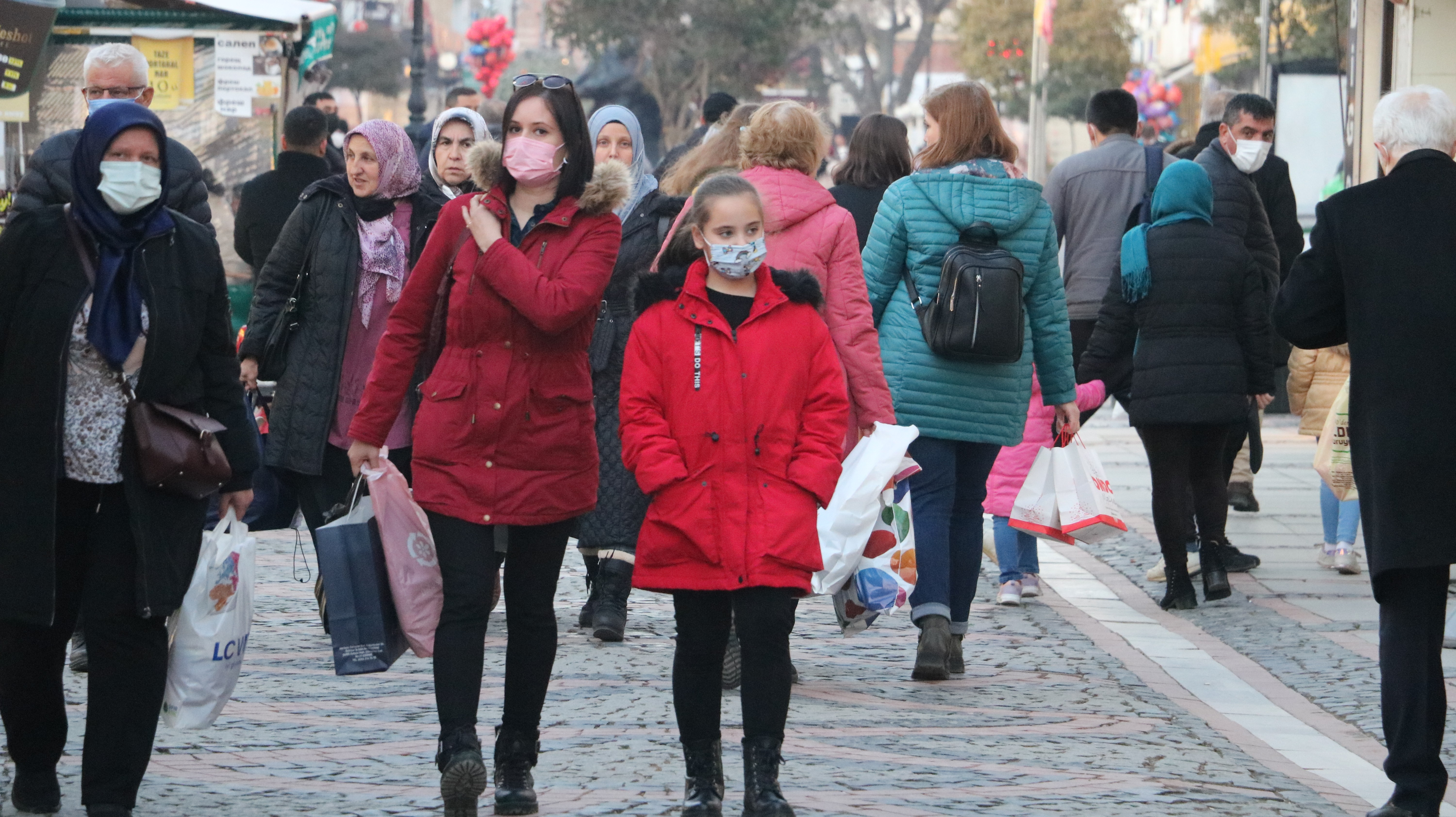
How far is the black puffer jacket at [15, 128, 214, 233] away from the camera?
261 inches

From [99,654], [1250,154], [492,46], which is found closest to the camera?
[99,654]

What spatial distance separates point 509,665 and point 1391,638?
2.25m

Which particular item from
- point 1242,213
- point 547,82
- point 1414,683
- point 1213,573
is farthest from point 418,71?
point 1414,683

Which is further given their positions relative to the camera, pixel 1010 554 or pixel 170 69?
pixel 170 69

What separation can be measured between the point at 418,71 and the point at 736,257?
2187cm

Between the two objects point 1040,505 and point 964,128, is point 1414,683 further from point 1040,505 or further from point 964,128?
point 1040,505

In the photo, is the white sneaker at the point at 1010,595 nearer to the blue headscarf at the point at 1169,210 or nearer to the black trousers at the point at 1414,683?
the blue headscarf at the point at 1169,210

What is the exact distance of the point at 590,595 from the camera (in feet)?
25.1

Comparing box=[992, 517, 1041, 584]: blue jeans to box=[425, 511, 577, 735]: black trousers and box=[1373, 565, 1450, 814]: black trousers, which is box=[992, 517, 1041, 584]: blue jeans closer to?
box=[1373, 565, 1450, 814]: black trousers

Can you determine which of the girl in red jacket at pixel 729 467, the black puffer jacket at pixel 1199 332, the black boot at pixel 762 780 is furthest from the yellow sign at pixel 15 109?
the black boot at pixel 762 780

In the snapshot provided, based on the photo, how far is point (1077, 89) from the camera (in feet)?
165

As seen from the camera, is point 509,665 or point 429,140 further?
point 429,140

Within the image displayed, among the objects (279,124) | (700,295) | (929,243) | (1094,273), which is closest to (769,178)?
(929,243)

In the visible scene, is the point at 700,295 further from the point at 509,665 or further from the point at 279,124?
the point at 279,124
